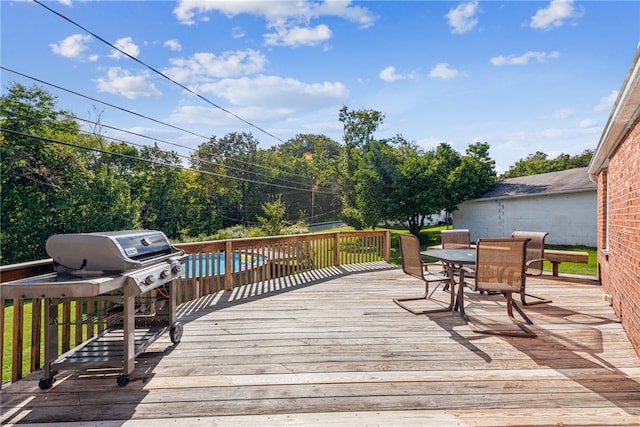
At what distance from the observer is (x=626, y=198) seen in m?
3.28

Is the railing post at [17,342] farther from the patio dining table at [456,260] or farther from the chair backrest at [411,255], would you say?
the patio dining table at [456,260]

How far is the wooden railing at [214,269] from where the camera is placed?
252cm

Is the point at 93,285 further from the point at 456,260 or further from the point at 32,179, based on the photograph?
the point at 32,179

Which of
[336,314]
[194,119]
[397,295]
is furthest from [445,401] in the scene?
[194,119]

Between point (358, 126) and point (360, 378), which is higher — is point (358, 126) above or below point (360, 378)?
above

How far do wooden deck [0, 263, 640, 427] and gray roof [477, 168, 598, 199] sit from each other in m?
11.0

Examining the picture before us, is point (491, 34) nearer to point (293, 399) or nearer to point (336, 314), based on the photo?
point (336, 314)

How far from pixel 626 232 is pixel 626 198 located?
13.6 inches

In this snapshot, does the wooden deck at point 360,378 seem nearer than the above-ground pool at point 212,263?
Yes

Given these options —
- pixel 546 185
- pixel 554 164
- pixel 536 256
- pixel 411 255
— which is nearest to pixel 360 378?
pixel 411 255

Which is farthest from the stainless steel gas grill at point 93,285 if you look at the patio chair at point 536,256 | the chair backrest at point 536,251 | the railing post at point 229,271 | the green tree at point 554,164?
the green tree at point 554,164

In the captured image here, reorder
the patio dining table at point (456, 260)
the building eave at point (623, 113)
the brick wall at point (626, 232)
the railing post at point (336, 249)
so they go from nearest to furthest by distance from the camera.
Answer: the building eave at point (623, 113) < the brick wall at point (626, 232) < the patio dining table at point (456, 260) < the railing post at point (336, 249)

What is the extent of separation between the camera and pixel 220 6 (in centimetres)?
831

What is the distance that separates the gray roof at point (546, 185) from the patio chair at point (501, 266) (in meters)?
11.3
